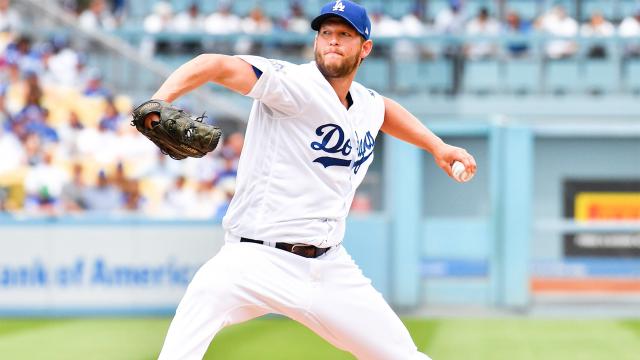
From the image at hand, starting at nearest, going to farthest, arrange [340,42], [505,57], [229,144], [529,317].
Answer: [340,42] < [529,317] < [229,144] < [505,57]

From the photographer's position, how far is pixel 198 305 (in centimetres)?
381

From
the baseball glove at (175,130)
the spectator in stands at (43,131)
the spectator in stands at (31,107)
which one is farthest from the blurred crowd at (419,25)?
the baseball glove at (175,130)

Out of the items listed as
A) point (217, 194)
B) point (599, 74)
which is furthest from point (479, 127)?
point (599, 74)

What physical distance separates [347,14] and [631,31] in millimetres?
14016

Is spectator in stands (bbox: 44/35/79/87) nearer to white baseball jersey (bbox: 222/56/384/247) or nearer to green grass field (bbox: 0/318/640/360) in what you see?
green grass field (bbox: 0/318/640/360)

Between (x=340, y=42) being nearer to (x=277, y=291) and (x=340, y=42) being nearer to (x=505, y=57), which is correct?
(x=277, y=291)

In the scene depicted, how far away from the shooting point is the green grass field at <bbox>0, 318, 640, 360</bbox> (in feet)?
26.1

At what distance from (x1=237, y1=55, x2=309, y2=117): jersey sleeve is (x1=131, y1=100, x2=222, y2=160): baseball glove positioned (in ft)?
1.08

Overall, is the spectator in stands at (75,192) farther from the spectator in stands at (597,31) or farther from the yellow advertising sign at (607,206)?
the spectator in stands at (597,31)

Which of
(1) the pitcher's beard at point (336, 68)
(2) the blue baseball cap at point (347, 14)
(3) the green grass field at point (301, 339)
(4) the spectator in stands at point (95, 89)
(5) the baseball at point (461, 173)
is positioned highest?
(4) the spectator in stands at point (95, 89)

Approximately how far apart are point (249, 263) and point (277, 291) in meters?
0.16

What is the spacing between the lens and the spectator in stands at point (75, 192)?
37.9 ft

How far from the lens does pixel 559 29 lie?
55.1 feet

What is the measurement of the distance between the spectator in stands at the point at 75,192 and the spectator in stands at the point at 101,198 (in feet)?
0.19
